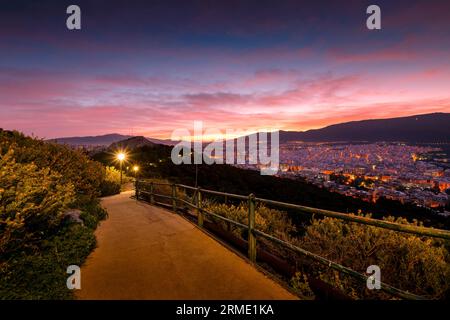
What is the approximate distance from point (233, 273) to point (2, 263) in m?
3.04

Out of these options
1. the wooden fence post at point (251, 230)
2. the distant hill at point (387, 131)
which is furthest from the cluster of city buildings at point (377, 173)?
the distant hill at point (387, 131)

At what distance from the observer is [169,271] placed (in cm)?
428

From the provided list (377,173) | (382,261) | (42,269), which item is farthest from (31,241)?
(377,173)

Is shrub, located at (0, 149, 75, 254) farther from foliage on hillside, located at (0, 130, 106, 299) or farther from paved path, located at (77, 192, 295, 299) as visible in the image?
paved path, located at (77, 192, 295, 299)

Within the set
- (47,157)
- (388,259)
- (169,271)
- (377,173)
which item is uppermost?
(47,157)

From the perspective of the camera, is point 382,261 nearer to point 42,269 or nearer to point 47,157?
point 42,269

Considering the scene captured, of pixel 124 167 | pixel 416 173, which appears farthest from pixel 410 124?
pixel 124 167

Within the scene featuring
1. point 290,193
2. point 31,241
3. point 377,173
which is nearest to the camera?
point 31,241

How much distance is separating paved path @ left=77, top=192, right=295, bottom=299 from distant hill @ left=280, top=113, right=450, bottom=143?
450 feet

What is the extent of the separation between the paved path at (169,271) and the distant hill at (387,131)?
450 feet

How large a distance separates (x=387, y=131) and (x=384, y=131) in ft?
4.60

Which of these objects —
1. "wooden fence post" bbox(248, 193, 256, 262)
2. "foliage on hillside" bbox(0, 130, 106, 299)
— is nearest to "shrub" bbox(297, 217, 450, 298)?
"wooden fence post" bbox(248, 193, 256, 262)

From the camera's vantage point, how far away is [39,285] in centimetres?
337
